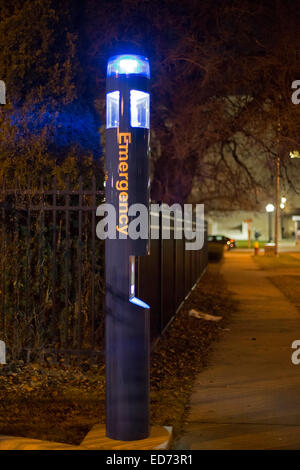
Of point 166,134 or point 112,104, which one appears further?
point 166,134

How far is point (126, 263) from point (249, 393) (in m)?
2.56

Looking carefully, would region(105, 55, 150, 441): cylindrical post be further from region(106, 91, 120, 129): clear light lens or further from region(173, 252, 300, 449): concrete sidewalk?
region(173, 252, 300, 449): concrete sidewalk

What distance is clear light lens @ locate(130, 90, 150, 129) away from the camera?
17.3 ft

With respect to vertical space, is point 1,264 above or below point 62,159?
below

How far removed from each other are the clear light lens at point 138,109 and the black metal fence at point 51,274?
7.30 ft

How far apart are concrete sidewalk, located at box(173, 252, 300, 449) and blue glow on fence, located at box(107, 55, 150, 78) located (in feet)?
10.1

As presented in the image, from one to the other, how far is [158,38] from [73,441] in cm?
1058

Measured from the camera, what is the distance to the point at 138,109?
532 cm

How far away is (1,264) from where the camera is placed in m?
7.93

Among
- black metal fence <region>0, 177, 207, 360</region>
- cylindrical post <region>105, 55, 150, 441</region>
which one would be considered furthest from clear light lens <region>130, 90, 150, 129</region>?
black metal fence <region>0, 177, 207, 360</region>

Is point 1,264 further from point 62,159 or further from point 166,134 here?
point 166,134

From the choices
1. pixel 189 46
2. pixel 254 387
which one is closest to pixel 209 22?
pixel 189 46

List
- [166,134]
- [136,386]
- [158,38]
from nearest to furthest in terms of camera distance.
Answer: [136,386] → [158,38] → [166,134]

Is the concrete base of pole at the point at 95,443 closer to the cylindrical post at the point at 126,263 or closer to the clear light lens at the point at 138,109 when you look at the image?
the cylindrical post at the point at 126,263
